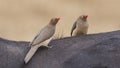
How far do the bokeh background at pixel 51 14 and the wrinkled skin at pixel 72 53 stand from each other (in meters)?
6.05

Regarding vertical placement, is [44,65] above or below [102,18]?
above

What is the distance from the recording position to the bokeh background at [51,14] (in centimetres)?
1134

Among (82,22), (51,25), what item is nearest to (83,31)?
(82,22)

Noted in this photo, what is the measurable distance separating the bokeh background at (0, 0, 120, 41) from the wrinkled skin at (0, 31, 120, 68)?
19.8 feet

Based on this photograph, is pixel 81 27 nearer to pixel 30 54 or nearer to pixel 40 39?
pixel 40 39

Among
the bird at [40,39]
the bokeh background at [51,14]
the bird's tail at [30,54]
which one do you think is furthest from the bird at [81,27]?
the bokeh background at [51,14]

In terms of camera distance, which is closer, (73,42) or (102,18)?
(73,42)

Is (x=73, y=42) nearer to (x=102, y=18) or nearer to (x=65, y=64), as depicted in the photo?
(x=65, y=64)

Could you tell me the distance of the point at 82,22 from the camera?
5.61 metres

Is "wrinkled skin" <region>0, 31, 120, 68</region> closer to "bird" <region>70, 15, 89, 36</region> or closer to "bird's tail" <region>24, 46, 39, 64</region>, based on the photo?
"bird's tail" <region>24, 46, 39, 64</region>

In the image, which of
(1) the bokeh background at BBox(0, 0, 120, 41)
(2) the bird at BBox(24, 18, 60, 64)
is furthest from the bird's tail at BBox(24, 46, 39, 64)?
(1) the bokeh background at BBox(0, 0, 120, 41)

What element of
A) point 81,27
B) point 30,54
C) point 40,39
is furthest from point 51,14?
point 30,54

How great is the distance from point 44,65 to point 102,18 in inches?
321

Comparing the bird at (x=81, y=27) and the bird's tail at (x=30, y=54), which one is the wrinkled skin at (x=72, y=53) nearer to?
the bird's tail at (x=30, y=54)
